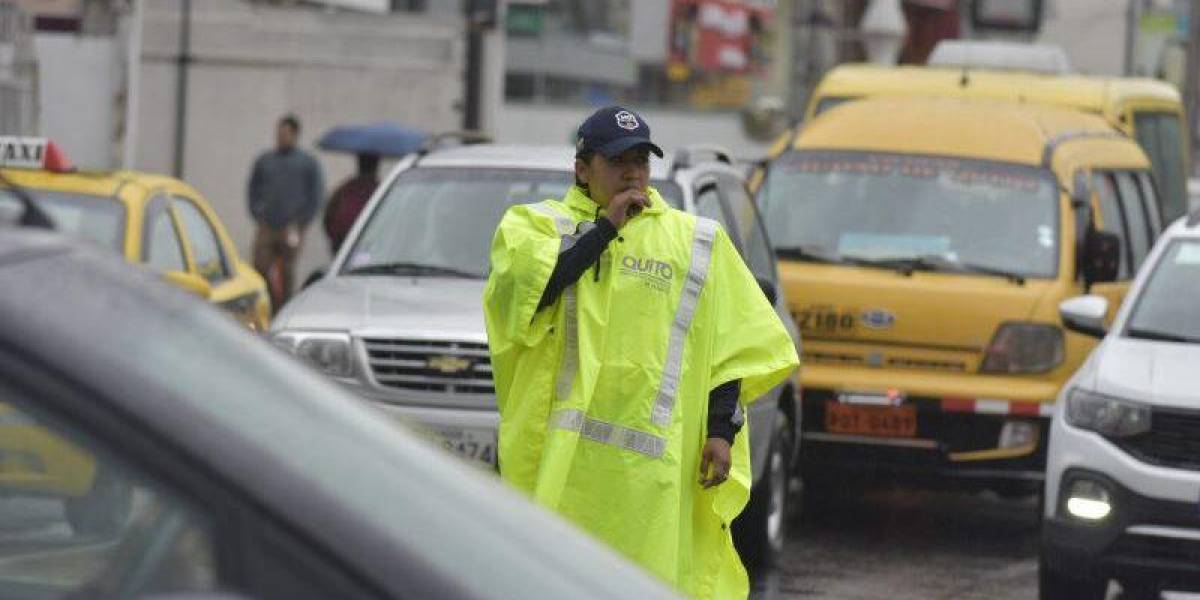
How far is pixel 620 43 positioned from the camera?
3331 cm

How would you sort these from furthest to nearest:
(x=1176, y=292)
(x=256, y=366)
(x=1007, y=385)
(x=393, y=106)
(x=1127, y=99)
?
(x=393, y=106) < (x=1127, y=99) < (x=1007, y=385) < (x=1176, y=292) < (x=256, y=366)

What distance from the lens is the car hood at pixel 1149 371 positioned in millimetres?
8977

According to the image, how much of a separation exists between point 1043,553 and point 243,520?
7286mm

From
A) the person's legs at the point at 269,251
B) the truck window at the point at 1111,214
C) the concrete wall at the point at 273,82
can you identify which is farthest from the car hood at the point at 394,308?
the concrete wall at the point at 273,82

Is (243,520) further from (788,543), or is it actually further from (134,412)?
(788,543)

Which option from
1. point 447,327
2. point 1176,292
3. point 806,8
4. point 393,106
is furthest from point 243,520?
point 806,8

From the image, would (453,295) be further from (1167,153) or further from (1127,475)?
(1167,153)

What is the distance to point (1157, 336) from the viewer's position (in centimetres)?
959

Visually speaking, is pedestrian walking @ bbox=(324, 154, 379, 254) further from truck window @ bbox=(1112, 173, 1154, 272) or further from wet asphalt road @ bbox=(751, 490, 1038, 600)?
truck window @ bbox=(1112, 173, 1154, 272)

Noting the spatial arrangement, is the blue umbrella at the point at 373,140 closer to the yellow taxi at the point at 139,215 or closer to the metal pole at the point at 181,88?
the metal pole at the point at 181,88

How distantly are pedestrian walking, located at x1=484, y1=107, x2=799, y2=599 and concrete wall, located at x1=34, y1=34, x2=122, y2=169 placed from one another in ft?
37.6

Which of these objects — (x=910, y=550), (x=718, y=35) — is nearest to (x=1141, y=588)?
(x=910, y=550)

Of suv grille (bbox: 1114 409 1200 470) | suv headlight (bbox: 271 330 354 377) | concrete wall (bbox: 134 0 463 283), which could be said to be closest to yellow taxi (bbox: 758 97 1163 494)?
suv grille (bbox: 1114 409 1200 470)

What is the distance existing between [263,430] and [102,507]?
185 mm
